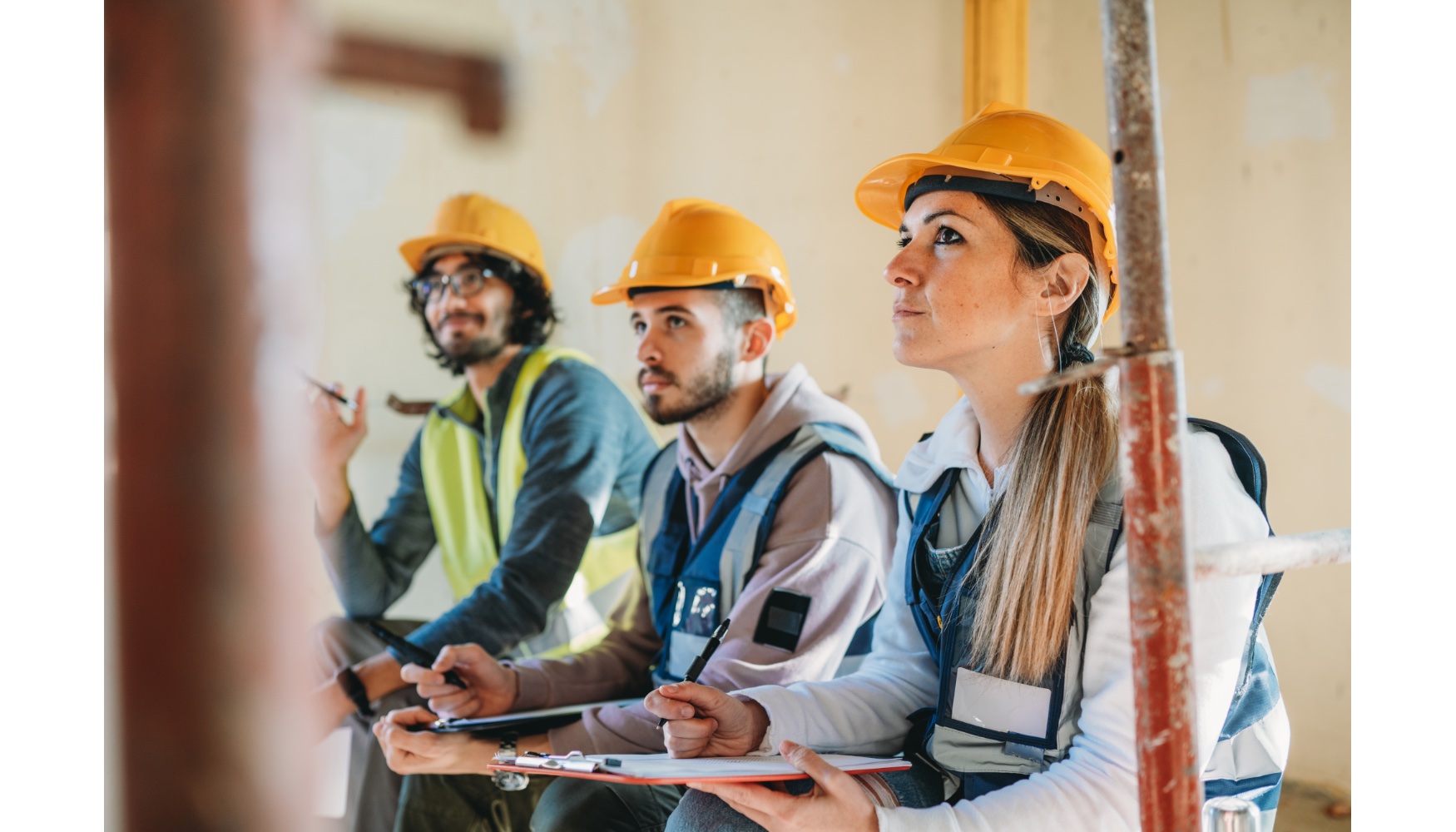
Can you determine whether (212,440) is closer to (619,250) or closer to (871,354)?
(619,250)

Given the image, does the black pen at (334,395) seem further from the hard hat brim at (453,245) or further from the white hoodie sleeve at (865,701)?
the white hoodie sleeve at (865,701)

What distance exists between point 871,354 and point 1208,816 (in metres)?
2.16

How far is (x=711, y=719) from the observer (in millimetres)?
1733

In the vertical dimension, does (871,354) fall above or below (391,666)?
above

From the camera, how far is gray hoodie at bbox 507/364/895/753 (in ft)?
6.81

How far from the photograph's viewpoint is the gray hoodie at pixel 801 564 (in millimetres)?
2076

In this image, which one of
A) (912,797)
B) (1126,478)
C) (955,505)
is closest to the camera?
(1126,478)

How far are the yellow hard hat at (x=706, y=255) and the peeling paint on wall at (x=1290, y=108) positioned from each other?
1175 mm

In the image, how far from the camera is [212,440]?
252cm

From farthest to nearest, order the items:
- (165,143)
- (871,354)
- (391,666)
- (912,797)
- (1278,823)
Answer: (871,354) → (391,666) → (1278,823) → (165,143) → (912,797)

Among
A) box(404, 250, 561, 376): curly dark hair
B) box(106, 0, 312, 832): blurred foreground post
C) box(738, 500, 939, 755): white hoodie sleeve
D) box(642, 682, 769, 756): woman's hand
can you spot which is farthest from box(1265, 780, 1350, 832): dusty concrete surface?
box(404, 250, 561, 376): curly dark hair

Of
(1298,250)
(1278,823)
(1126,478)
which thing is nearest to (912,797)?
(1126,478)

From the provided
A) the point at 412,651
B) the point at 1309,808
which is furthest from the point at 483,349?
the point at 1309,808

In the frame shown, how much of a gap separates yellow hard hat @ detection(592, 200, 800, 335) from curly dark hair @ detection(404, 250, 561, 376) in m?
0.79
